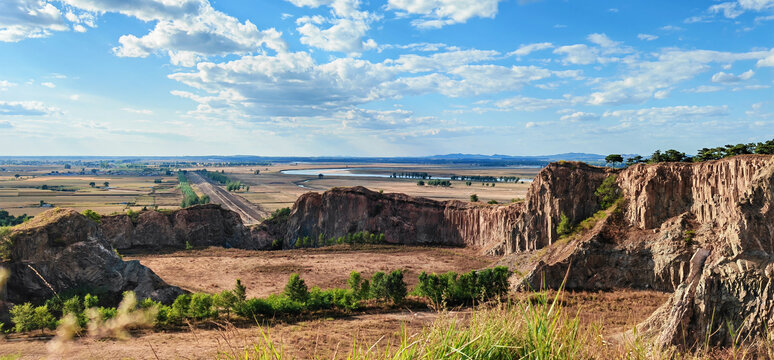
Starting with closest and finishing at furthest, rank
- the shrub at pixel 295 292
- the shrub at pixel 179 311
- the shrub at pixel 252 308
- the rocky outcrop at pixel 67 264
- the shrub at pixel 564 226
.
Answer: the shrub at pixel 179 311 → the rocky outcrop at pixel 67 264 → the shrub at pixel 252 308 → the shrub at pixel 295 292 → the shrub at pixel 564 226

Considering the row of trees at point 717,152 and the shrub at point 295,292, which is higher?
the row of trees at point 717,152

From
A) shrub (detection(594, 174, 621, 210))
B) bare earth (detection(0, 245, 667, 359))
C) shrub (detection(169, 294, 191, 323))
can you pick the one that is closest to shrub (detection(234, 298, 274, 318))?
bare earth (detection(0, 245, 667, 359))

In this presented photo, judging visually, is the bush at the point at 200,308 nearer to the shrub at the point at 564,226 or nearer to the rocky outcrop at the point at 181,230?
the rocky outcrop at the point at 181,230

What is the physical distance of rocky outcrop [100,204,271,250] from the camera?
71625mm

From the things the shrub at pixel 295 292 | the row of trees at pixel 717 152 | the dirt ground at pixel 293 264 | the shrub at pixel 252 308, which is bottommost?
the dirt ground at pixel 293 264

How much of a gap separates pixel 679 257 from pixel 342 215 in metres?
56.2

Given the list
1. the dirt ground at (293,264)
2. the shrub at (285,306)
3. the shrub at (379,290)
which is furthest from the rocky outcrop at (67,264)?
the shrub at (379,290)

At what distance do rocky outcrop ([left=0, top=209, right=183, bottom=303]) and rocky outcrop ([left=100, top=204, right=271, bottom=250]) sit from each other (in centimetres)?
3064

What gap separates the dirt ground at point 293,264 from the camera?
5350 cm

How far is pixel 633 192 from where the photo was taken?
4881 centimetres

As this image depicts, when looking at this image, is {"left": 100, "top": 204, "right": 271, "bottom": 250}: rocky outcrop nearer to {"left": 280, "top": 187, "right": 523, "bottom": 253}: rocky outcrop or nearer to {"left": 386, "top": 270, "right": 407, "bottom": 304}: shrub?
{"left": 280, "top": 187, "right": 523, "bottom": 253}: rocky outcrop

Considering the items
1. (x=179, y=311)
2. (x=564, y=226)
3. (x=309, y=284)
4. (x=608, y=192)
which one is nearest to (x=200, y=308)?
(x=179, y=311)

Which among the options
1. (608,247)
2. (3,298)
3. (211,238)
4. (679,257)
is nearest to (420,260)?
(608,247)

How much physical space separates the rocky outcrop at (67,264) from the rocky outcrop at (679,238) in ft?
126
